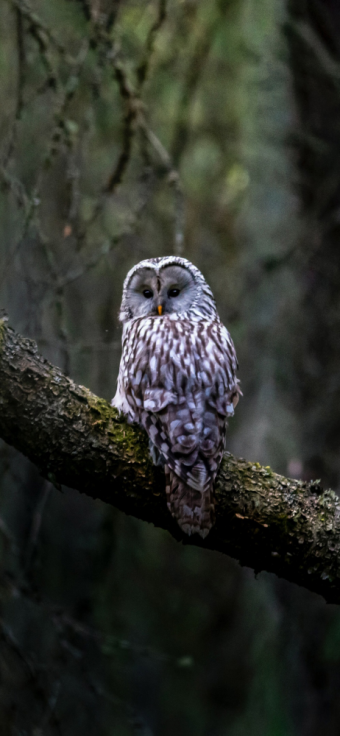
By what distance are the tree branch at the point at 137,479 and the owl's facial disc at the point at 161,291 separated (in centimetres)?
66

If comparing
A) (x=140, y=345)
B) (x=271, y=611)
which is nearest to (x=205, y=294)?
(x=140, y=345)

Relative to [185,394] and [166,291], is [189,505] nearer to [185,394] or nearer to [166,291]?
[185,394]

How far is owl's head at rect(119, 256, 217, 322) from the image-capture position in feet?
7.42

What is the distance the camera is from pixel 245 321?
4.50 metres

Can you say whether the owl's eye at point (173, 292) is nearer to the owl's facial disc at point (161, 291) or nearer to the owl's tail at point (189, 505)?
the owl's facial disc at point (161, 291)

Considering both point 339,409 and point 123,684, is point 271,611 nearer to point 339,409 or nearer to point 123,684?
point 123,684

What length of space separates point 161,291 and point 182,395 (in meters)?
0.60

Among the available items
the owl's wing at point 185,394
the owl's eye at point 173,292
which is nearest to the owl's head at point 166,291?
the owl's eye at point 173,292

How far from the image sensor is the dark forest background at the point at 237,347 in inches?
164

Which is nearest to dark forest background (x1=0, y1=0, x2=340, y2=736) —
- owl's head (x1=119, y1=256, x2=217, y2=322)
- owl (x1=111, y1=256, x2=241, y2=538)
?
owl's head (x1=119, y1=256, x2=217, y2=322)

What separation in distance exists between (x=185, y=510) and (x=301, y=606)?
3.19 meters

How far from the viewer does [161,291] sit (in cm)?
225

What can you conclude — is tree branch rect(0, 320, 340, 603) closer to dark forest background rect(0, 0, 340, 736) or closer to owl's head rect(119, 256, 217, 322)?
owl's head rect(119, 256, 217, 322)

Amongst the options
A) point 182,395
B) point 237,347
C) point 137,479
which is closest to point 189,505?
point 137,479
